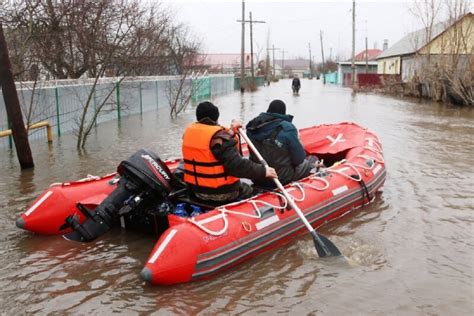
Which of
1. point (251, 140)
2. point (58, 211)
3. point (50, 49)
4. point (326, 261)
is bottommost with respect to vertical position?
point (326, 261)

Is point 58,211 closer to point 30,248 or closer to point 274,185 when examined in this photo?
point 30,248

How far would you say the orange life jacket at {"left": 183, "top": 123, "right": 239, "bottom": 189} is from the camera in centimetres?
459

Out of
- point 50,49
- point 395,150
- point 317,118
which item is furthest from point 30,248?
point 317,118

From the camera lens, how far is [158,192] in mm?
4922

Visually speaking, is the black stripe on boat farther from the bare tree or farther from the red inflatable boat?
the bare tree

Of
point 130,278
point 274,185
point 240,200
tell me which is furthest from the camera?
point 274,185

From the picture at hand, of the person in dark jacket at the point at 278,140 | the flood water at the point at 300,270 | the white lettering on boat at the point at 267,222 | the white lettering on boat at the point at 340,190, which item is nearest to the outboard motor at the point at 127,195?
the flood water at the point at 300,270

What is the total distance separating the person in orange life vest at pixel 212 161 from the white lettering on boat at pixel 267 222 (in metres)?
0.41

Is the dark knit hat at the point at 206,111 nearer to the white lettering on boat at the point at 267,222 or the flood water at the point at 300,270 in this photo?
the white lettering on boat at the point at 267,222

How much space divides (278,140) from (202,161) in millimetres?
1200

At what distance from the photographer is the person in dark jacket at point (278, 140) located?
18.1 ft

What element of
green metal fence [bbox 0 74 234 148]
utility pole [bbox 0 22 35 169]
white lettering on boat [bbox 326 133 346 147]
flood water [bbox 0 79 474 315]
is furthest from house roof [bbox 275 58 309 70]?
flood water [bbox 0 79 474 315]

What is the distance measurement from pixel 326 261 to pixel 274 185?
1.15 metres

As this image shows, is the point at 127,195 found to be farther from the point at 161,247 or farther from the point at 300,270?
the point at 300,270
